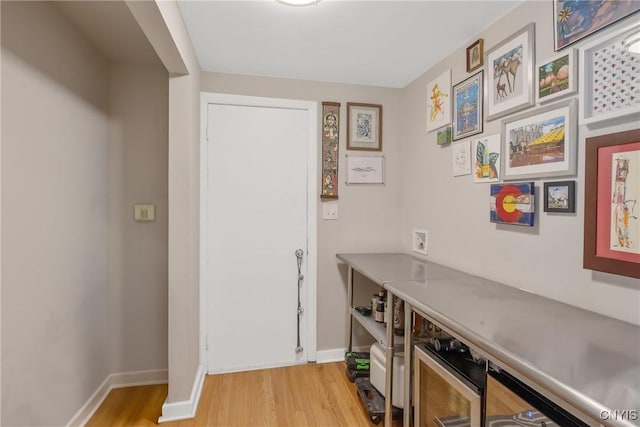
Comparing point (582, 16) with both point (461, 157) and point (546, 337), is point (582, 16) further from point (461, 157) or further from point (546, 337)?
point (546, 337)

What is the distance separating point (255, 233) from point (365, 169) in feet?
3.23

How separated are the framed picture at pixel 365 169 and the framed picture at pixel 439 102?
47 centimetres

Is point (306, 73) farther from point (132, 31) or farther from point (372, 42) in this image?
point (132, 31)

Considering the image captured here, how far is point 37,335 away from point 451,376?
5.74 feet

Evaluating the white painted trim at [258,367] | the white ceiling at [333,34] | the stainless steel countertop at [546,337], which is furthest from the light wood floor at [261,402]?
the white ceiling at [333,34]

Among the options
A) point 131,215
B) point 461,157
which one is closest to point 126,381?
point 131,215

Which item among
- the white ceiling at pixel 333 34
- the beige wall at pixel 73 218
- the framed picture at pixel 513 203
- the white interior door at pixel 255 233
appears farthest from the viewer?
the white interior door at pixel 255 233

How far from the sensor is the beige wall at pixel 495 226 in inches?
44.1

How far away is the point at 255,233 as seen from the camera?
2.25 metres

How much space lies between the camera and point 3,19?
116cm

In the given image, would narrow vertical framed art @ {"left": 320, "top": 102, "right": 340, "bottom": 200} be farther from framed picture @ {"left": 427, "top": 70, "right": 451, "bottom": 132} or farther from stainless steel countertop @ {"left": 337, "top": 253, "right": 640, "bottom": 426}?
stainless steel countertop @ {"left": 337, "top": 253, "right": 640, "bottom": 426}

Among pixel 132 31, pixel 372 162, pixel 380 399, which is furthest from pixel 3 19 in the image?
pixel 380 399

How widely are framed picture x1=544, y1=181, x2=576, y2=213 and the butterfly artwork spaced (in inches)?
11.4

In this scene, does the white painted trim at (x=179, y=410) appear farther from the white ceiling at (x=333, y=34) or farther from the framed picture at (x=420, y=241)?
the white ceiling at (x=333, y=34)
